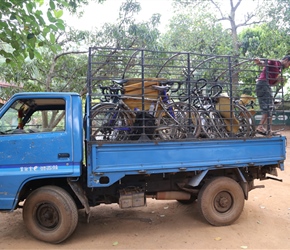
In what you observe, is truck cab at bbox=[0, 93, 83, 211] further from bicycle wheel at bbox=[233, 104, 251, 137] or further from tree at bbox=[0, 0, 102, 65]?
bicycle wheel at bbox=[233, 104, 251, 137]

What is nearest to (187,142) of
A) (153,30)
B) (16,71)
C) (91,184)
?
(91,184)

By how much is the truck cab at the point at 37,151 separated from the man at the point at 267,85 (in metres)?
3.12

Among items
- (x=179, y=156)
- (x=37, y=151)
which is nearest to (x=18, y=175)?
(x=37, y=151)

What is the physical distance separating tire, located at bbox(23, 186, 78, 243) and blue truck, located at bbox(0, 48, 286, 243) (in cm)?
1

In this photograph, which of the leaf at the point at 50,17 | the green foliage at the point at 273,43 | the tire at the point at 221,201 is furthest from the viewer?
the green foliage at the point at 273,43

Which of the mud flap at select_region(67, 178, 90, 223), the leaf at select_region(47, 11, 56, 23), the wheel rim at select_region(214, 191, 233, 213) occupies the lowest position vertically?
the wheel rim at select_region(214, 191, 233, 213)

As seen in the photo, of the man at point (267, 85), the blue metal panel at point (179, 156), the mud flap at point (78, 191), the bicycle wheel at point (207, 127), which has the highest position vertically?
the man at point (267, 85)

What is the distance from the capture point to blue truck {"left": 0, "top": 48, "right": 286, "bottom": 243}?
12.3 feet

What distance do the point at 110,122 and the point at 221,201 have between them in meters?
2.07

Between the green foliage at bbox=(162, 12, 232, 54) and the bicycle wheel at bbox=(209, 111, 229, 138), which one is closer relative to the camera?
the bicycle wheel at bbox=(209, 111, 229, 138)

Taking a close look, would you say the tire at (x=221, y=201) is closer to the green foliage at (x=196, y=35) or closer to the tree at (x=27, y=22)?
the tree at (x=27, y=22)

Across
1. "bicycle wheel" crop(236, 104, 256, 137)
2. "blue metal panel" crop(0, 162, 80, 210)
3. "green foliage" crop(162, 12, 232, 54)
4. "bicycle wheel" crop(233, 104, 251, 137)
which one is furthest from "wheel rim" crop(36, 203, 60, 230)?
"green foliage" crop(162, 12, 232, 54)

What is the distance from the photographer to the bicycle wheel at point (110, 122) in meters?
4.15

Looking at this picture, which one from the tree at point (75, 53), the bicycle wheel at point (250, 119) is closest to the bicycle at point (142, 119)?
the bicycle wheel at point (250, 119)
